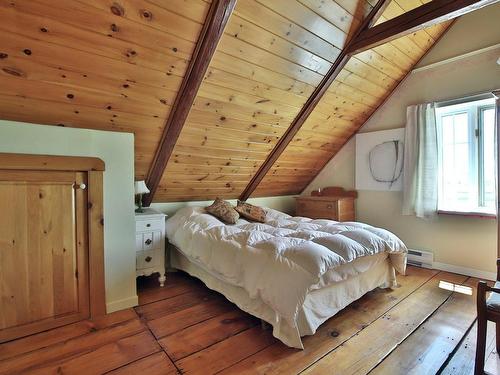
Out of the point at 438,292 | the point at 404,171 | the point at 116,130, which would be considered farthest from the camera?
the point at 404,171

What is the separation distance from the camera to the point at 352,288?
2.15 metres

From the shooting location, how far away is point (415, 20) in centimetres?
225

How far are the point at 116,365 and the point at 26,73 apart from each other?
6.05 feet

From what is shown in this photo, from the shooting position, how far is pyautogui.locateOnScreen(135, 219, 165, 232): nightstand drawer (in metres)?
2.61

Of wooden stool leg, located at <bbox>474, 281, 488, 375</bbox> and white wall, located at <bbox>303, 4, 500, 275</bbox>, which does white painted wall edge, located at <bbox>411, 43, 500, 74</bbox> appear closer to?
white wall, located at <bbox>303, 4, 500, 275</bbox>

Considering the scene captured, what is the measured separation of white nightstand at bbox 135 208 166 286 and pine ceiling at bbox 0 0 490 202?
0.48 m

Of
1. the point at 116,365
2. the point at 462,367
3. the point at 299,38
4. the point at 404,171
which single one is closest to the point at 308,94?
the point at 299,38

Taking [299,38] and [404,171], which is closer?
[299,38]

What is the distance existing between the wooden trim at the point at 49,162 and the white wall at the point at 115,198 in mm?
48

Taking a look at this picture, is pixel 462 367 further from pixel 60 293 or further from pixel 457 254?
pixel 60 293

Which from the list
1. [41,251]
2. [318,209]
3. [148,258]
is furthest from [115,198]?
[318,209]

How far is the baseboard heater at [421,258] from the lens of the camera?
326 centimetres

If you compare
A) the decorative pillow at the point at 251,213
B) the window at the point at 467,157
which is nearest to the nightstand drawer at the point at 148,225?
the decorative pillow at the point at 251,213

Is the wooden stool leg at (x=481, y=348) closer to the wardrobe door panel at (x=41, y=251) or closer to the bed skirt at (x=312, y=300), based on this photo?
the bed skirt at (x=312, y=300)
